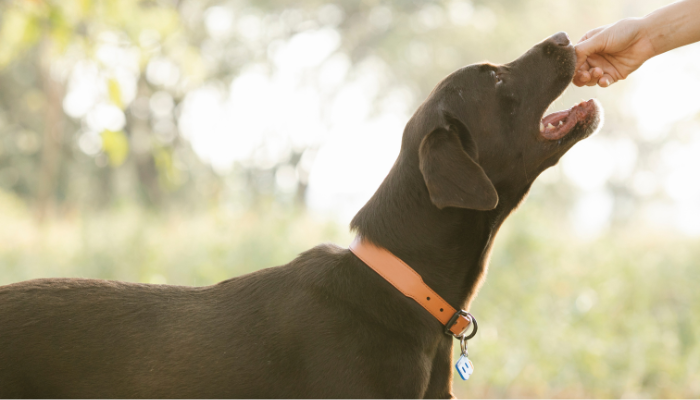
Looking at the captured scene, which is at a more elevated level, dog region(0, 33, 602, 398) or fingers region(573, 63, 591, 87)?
fingers region(573, 63, 591, 87)

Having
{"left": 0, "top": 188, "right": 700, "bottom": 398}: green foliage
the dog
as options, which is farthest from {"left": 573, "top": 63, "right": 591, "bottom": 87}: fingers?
{"left": 0, "top": 188, "right": 700, "bottom": 398}: green foliage

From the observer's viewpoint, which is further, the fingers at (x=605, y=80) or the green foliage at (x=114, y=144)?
the fingers at (x=605, y=80)

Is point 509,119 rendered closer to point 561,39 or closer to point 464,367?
point 561,39

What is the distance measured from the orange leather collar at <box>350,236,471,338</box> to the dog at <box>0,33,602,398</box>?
0.12ft

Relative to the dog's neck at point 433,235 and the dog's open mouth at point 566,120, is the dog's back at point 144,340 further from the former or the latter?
the dog's open mouth at point 566,120

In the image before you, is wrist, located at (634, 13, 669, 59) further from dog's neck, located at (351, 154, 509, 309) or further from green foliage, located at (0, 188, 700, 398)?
green foliage, located at (0, 188, 700, 398)

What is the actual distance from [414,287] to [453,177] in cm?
52

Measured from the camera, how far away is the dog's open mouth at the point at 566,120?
2.95 metres

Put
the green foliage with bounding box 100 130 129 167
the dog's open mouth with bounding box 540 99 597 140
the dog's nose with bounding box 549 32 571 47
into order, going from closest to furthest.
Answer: the green foliage with bounding box 100 130 129 167
the dog's open mouth with bounding box 540 99 597 140
the dog's nose with bounding box 549 32 571 47

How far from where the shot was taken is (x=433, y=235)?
2678mm

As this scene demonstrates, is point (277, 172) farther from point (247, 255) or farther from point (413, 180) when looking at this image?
point (413, 180)

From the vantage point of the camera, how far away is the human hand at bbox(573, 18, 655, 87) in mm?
3375

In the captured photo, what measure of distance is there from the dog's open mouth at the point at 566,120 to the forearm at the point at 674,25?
0.79 m

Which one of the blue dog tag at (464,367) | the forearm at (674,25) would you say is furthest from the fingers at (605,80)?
the blue dog tag at (464,367)
